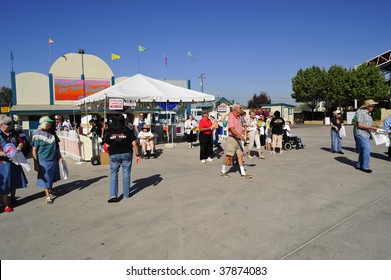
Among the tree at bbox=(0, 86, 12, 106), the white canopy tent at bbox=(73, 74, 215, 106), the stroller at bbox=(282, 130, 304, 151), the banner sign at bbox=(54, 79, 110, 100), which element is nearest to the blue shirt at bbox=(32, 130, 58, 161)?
the white canopy tent at bbox=(73, 74, 215, 106)

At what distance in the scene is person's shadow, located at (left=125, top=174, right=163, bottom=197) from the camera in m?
5.92

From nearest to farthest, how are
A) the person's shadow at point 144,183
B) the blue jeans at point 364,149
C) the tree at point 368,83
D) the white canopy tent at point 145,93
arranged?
the person's shadow at point 144,183
the blue jeans at point 364,149
the white canopy tent at point 145,93
the tree at point 368,83

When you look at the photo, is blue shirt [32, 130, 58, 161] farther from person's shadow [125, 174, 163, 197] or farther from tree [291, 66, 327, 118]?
tree [291, 66, 327, 118]

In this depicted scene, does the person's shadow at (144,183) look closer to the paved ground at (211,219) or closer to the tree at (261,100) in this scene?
the paved ground at (211,219)

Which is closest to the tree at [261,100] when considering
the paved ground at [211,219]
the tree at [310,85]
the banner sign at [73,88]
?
the tree at [310,85]

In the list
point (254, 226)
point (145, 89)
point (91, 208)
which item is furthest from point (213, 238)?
point (145, 89)

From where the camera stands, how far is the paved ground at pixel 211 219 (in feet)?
10.7

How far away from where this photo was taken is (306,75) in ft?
130

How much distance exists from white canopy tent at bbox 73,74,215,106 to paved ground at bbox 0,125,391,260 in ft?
17.2

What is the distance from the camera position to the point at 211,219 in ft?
13.8

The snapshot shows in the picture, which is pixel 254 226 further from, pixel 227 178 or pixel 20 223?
pixel 20 223

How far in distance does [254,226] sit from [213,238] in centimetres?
69

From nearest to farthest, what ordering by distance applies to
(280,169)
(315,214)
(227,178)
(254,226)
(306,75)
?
(254,226) < (315,214) < (227,178) < (280,169) < (306,75)

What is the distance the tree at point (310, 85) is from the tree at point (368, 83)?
374 cm
